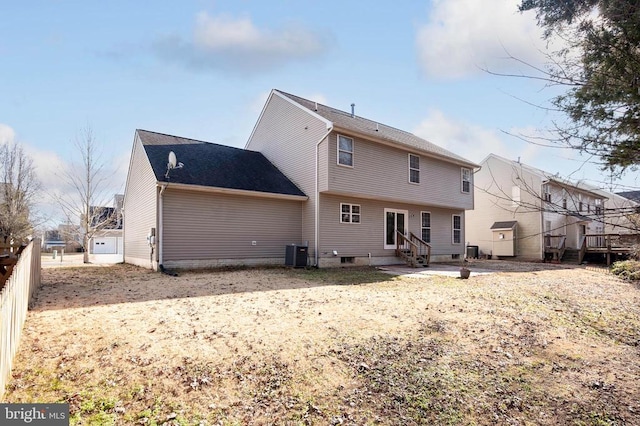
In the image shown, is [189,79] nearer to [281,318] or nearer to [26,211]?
[281,318]

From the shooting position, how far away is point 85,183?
18.3m

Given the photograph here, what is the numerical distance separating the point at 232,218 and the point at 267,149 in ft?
17.7

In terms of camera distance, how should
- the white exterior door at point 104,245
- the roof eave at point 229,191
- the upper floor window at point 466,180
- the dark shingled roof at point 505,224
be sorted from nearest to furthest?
1. the roof eave at point 229,191
2. the upper floor window at point 466,180
3. the dark shingled roof at point 505,224
4. the white exterior door at point 104,245

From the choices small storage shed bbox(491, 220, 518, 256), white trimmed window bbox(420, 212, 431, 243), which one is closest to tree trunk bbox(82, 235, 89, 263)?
white trimmed window bbox(420, 212, 431, 243)

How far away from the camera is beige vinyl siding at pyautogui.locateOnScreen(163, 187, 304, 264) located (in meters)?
12.1

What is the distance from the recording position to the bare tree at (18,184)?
21.0 m

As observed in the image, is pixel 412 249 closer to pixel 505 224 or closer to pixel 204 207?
pixel 204 207

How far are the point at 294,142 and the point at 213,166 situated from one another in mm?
3713

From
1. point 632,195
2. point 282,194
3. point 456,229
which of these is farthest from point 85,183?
point 632,195

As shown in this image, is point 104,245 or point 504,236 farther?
point 104,245

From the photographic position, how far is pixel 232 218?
1334 centimetres

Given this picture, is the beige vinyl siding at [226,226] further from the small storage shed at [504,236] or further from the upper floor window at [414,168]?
the small storage shed at [504,236]

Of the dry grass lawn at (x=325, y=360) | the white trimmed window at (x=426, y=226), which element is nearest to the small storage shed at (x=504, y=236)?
the white trimmed window at (x=426, y=226)

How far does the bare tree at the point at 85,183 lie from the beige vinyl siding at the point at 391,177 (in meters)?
12.8
